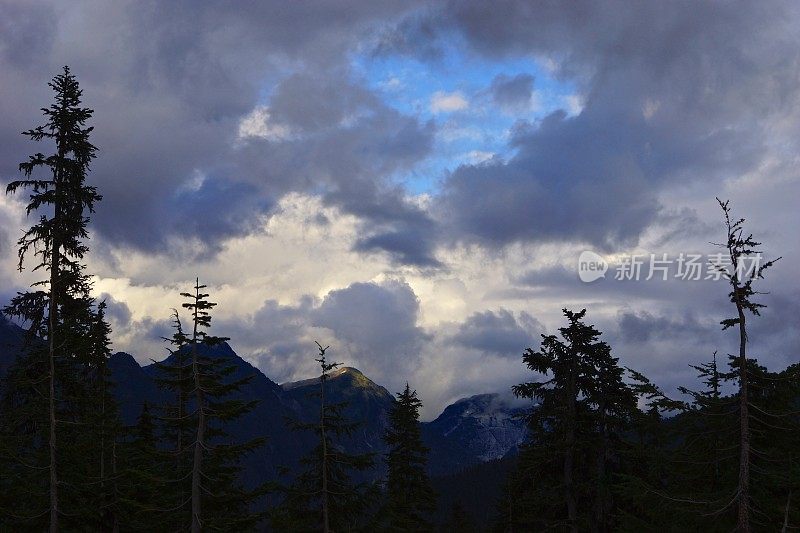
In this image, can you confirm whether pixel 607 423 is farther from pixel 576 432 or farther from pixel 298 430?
pixel 298 430

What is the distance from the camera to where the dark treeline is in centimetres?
1858

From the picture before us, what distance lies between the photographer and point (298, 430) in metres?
30.2

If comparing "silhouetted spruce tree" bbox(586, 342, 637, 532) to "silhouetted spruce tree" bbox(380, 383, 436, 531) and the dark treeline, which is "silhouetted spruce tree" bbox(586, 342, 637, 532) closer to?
the dark treeline

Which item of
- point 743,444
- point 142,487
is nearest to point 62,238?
point 142,487

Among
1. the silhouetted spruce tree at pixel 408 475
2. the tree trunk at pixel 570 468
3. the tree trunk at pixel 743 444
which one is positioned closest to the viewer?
the tree trunk at pixel 743 444

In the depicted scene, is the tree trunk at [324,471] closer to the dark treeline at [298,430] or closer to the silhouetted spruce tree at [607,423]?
the dark treeline at [298,430]

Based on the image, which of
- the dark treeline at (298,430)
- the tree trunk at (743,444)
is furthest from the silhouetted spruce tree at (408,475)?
the tree trunk at (743,444)

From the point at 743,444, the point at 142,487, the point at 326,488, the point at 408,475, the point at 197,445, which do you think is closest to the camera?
the point at 743,444

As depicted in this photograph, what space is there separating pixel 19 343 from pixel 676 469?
2446 cm

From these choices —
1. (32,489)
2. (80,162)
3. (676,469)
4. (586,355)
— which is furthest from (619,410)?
(80,162)

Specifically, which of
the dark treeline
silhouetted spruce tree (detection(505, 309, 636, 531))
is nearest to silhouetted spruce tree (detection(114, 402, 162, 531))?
the dark treeline

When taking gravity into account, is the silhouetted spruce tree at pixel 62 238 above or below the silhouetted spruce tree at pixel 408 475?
above

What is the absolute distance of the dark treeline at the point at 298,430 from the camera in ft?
61.0

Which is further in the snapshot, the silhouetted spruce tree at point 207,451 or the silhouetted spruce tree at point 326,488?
the silhouetted spruce tree at point 326,488
